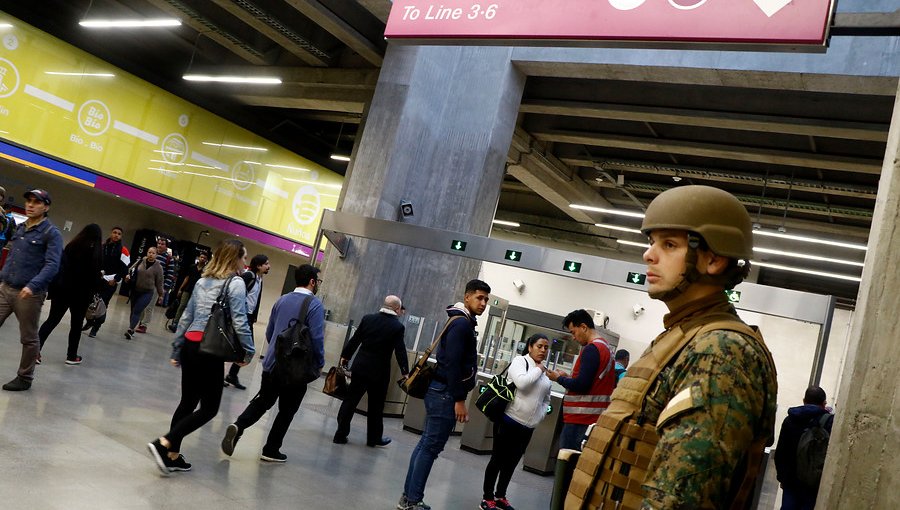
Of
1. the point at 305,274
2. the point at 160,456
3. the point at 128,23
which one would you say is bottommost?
the point at 160,456

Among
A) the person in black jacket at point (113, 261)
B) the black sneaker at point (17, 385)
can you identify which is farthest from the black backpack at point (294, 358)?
the person in black jacket at point (113, 261)

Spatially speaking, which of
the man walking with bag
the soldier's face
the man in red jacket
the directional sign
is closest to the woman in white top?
the man in red jacket

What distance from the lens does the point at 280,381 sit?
559 centimetres

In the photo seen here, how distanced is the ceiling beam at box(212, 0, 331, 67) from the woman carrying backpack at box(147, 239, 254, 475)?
10060mm

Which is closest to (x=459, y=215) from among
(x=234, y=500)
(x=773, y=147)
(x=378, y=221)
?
(x=378, y=221)

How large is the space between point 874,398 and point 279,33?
1475 centimetres

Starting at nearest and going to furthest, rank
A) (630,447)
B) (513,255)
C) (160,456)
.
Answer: (630,447)
(160,456)
(513,255)

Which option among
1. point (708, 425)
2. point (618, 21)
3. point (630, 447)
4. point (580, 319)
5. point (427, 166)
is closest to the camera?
point (708, 425)

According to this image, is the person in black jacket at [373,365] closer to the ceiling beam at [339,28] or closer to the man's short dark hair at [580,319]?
the man's short dark hair at [580,319]

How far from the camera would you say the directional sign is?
36.8 ft

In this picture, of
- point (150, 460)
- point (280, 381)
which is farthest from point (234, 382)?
point (150, 460)

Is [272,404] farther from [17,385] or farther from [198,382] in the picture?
[17,385]

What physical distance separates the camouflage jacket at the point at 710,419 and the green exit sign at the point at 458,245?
997 centimetres

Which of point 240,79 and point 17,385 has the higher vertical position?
point 240,79
